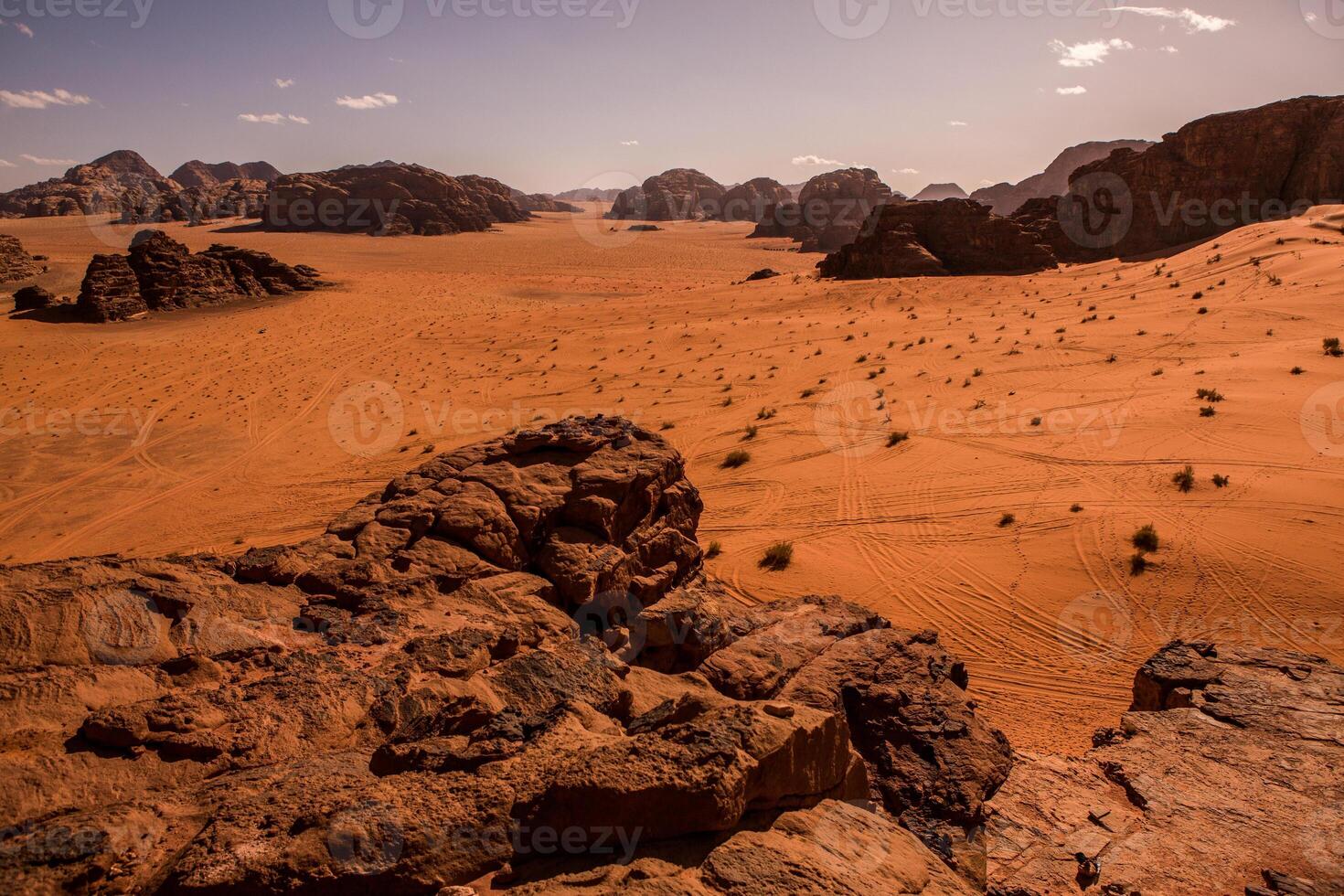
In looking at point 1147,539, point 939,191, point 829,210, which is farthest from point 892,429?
point 939,191

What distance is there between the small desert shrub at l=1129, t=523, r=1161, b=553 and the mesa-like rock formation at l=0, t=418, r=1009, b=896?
5.83m

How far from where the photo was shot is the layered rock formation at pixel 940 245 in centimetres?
4006

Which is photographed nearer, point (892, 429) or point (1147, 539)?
point (1147, 539)

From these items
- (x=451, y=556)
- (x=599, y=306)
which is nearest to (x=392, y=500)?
(x=451, y=556)

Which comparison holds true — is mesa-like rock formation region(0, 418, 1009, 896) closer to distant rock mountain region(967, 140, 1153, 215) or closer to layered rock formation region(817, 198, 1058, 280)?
layered rock formation region(817, 198, 1058, 280)

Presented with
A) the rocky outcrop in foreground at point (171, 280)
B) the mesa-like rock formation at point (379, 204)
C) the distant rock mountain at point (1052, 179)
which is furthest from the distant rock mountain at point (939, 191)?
the rocky outcrop in foreground at point (171, 280)

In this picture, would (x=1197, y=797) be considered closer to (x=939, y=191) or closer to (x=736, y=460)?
(x=736, y=460)

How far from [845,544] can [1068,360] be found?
13559 millimetres

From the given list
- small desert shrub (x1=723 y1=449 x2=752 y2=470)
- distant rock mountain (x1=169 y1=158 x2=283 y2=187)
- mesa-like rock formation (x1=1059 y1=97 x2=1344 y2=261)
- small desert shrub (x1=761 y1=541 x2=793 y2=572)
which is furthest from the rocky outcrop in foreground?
distant rock mountain (x1=169 y1=158 x2=283 y2=187)

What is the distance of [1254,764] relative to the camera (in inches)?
246

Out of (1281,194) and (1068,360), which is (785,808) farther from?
(1281,194)

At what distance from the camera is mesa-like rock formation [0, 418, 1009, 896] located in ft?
12.3

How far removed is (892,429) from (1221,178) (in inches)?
1467

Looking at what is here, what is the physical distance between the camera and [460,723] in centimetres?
487
